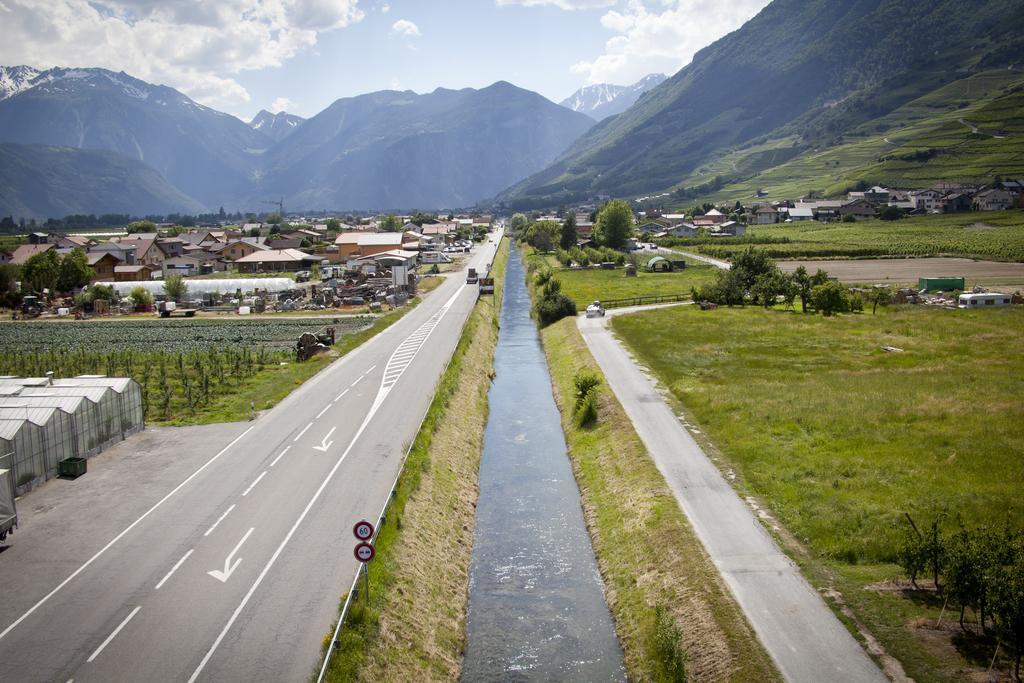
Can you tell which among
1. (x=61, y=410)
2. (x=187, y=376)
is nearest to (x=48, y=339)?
(x=187, y=376)

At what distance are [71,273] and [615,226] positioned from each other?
99.5m

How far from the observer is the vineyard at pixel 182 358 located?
144 feet

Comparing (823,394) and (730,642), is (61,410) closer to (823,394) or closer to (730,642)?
(730,642)

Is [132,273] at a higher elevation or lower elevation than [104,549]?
higher

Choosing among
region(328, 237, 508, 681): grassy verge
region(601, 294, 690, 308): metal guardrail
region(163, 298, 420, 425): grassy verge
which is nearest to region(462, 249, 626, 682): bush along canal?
region(328, 237, 508, 681): grassy verge

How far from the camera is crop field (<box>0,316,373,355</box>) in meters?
63.0

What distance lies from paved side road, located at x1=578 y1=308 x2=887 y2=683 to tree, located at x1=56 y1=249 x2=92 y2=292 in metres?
93.2

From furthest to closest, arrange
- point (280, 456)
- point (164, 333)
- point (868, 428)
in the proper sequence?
point (164, 333) → point (868, 428) → point (280, 456)

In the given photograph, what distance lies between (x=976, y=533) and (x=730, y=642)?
10.3m

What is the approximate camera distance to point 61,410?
1236 inches

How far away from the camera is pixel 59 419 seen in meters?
31.0

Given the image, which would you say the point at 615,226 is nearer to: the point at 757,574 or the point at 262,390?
the point at 262,390

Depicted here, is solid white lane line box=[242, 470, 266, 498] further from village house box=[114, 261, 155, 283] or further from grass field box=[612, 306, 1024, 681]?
village house box=[114, 261, 155, 283]

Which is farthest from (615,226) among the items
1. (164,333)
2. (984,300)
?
(164,333)
